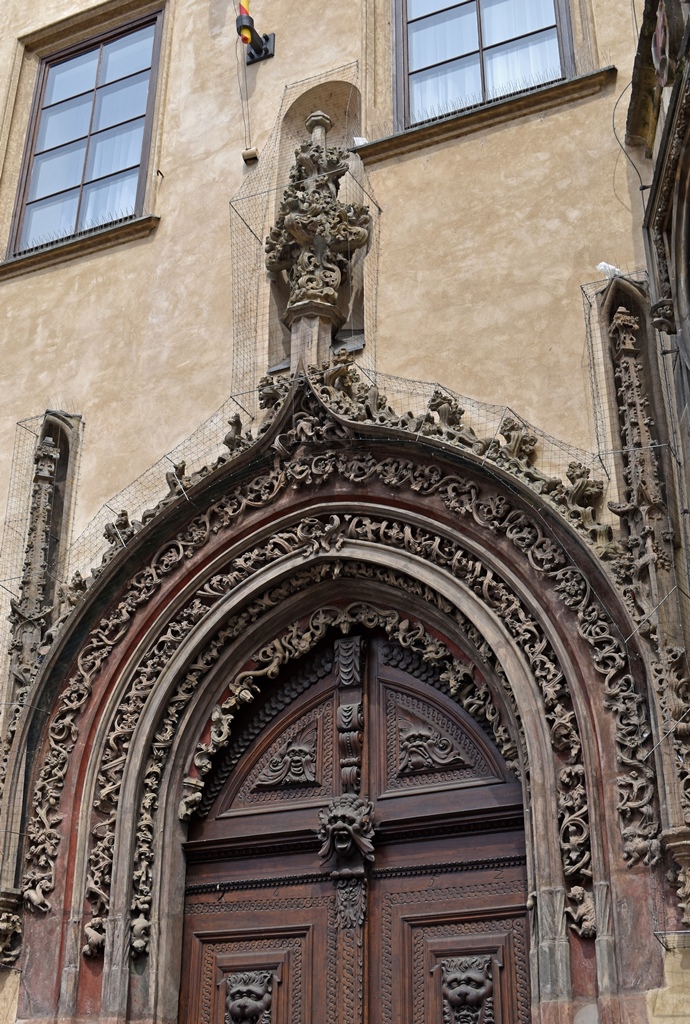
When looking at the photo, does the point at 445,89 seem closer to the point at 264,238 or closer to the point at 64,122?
the point at 264,238

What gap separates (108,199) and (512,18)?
2816mm

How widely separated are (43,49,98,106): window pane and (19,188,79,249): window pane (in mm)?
906

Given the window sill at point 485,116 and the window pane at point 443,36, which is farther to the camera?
the window pane at point 443,36

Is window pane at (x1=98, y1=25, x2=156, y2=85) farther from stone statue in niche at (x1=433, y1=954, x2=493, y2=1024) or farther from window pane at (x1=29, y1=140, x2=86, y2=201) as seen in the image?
stone statue in niche at (x1=433, y1=954, x2=493, y2=1024)

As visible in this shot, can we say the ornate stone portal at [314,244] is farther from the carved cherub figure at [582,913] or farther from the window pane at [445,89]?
the carved cherub figure at [582,913]

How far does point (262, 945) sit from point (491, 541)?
87.0 inches

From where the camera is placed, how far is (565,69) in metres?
7.23

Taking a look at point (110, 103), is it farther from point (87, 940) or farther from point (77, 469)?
point (87, 940)

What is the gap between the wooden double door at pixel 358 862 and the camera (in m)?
5.75

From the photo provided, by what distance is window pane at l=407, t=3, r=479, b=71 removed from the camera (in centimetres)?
776

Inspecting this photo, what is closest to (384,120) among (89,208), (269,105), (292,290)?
(269,105)

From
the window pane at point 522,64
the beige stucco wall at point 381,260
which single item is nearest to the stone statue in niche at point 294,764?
the beige stucco wall at point 381,260

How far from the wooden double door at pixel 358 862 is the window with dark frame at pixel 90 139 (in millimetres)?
3627

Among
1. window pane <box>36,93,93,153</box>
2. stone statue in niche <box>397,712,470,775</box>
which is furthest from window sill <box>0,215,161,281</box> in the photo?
stone statue in niche <box>397,712,470,775</box>
